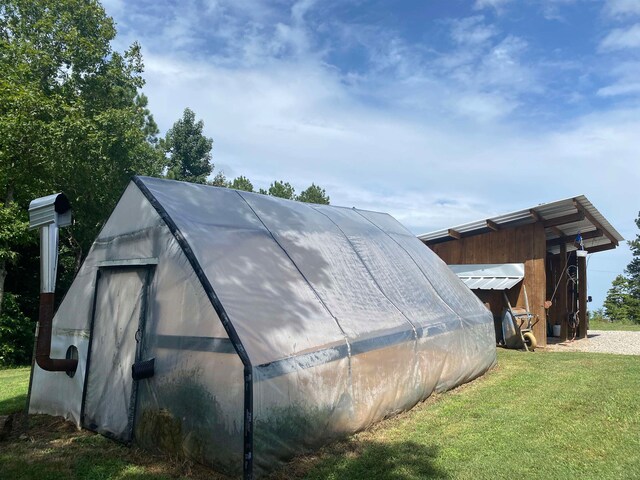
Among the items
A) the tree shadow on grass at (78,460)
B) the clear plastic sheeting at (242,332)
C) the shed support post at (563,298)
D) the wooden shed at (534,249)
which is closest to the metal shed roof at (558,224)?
the wooden shed at (534,249)

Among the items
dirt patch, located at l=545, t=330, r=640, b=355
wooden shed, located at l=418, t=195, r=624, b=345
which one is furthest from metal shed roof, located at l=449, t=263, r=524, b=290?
dirt patch, located at l=545, t=330, r=640, b=355

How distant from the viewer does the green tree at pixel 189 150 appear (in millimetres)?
33000

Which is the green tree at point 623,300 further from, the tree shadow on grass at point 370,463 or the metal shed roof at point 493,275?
the tree shadow on grass at point 370,463

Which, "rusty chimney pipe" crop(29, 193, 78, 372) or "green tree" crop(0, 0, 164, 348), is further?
"green tree" crop(0, 0, 164, 348)

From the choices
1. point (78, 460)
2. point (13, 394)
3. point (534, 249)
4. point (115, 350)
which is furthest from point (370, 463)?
point (534, 249)

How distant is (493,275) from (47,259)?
11.2 m

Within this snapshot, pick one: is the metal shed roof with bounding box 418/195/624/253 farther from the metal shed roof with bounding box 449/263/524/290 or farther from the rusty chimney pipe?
the rusty chimney pipe

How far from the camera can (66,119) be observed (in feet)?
47.1

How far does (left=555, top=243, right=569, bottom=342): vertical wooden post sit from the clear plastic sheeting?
8577 mm

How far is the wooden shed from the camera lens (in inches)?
495

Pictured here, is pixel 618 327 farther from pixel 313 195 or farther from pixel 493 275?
pixel 313 195

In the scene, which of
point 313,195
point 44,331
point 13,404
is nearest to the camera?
point 44,331

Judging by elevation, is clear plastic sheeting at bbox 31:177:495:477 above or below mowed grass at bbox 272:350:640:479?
above

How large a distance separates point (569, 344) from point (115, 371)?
1260 centimetres
